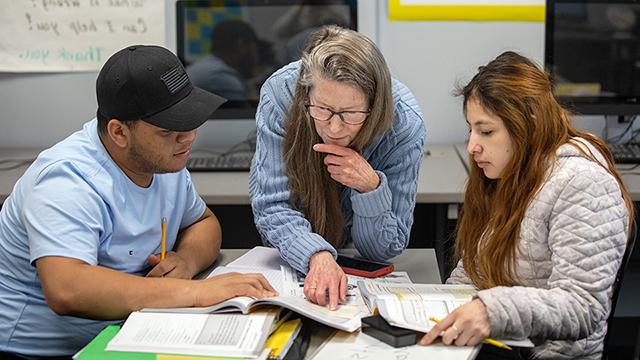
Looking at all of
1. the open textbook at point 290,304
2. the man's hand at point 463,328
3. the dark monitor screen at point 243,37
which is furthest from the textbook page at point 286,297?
the dark monitor screen at point 243,37

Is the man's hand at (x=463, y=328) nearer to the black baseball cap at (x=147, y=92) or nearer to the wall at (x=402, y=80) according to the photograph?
the black baseball cap at (x=147, y=92)

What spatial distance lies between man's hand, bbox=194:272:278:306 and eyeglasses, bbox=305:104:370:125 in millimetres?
369

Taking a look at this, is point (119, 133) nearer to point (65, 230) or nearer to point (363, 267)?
point (65, 230)

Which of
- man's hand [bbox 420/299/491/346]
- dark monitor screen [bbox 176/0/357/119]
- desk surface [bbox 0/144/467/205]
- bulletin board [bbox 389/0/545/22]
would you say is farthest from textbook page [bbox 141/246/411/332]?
bulletin board [bbox 389/0/545/22]

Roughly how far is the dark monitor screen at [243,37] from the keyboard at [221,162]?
144 millimetres

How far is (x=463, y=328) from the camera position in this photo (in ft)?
4.48

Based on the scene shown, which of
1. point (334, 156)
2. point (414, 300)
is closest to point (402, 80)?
point (334, 156)

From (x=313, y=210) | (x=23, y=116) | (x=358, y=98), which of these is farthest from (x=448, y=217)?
(x=23, y=116)

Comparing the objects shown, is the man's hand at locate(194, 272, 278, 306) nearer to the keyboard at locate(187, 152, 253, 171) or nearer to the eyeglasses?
the eyeglasses

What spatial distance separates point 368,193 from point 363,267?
0.16m

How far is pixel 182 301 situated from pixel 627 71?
193cm

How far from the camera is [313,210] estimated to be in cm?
188

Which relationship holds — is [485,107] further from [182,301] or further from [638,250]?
[638,250]

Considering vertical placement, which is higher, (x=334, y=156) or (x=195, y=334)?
(x=334, y=156)
